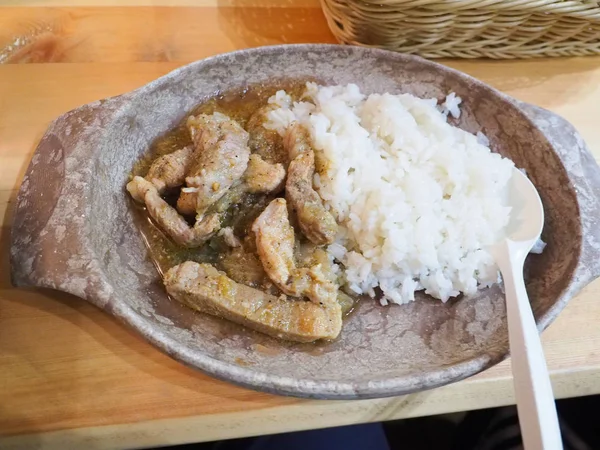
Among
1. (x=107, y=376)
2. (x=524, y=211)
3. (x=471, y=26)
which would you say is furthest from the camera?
(x=471, y=26)

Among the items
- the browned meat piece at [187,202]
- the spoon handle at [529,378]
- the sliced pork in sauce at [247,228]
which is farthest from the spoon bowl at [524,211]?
the browned meat piece at [187,202]

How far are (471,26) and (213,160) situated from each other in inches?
49.1

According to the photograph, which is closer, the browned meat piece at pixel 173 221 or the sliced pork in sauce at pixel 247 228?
the sliced pork in sauce at pixel 247 228

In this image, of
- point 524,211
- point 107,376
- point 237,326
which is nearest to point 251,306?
point 237,326

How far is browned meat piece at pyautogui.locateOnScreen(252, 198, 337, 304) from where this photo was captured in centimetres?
146

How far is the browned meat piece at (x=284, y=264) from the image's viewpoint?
146 centimetres

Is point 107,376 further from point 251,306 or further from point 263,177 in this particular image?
point 263,177

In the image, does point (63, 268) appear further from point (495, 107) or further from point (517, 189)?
point (495, 107)

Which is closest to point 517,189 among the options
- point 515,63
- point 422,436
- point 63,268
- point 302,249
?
point 302,249

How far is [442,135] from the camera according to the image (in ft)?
5.99

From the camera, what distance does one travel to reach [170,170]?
1.64 meters

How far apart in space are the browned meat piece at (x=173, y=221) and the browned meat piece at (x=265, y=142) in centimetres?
33

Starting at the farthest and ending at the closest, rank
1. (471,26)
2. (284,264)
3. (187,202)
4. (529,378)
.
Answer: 1. (471,26)
2. (187,202)
3. (284,264)
4. (529,378)

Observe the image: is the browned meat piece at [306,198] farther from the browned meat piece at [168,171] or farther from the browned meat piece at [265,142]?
the browned meat piece at [168,171]
